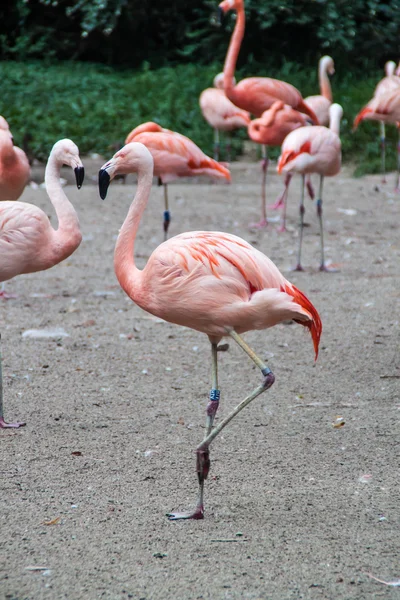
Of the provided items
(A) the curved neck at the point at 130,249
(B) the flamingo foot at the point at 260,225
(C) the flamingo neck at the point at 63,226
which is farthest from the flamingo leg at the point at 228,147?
(A) the curved neck at the point at 130,249

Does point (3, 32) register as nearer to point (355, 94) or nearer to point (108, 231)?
point (355, 94)

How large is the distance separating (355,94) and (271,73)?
1962 mm

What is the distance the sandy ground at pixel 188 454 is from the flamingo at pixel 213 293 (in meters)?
0.28

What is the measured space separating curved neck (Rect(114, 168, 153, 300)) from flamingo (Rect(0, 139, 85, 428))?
1.95 ft

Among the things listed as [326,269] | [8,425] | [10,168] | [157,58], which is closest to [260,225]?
[326,269]

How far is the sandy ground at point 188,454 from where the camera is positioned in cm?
253

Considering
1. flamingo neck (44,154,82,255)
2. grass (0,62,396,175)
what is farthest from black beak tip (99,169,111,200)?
grass (0,62,396,175)

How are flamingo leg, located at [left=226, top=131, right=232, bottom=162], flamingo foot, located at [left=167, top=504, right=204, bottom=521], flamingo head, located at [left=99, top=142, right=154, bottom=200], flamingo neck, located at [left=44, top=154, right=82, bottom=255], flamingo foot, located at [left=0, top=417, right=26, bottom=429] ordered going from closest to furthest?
1. flamingo foot, located at [left=167, top=504, right=204, bottom=521]
2. flamingo head, located at [left=99, top=142, right=154, bottom=200]
3. flamingo foot, located at [left=0, top=417, right=26, bottom=429]
4. flamingo neck, located at [left=44, top=154, right=82, bottom=255]
5. flamingo leg, located at [left=226, top=131, right=232, bottom=162]

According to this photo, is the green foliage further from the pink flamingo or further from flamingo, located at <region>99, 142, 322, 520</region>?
flamingo, located at <region>99, 142, 322, 520</region>

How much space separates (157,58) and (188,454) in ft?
46.2

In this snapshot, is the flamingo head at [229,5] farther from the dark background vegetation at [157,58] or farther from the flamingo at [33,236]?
the flamingo at [33,236]

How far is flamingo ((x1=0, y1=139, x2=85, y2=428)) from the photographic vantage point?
3762mm

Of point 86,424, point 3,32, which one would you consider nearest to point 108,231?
point 86,424

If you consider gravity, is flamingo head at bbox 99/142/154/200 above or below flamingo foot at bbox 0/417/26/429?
above
